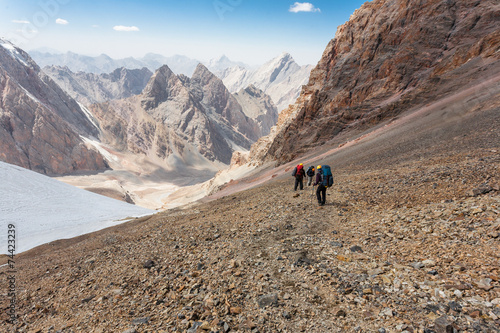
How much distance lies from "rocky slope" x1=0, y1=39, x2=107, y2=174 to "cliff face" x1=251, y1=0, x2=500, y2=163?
94685 mm

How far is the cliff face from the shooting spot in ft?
109

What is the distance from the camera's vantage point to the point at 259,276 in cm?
536

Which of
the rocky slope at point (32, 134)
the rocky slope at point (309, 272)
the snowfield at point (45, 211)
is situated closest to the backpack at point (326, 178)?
the rocky slope at point (309, 272)

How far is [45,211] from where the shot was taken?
56.2 feet

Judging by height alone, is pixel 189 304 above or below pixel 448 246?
above

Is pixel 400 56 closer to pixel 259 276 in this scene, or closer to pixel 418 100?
pixel 418 100

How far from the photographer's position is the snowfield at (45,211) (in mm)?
14703

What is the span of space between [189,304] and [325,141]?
38.3 meters

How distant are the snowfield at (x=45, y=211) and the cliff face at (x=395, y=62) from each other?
94.9 ft

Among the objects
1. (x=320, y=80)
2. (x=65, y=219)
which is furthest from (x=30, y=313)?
(x=320, y=80)

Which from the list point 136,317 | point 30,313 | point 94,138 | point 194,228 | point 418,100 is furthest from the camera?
point 94,138

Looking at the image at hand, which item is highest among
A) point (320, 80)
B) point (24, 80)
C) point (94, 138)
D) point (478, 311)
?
point (24, 80)

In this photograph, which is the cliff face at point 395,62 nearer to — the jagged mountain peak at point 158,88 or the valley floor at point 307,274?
the valley floor at point 307,274

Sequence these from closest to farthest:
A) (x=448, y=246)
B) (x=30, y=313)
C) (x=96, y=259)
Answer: (x=448, y=246) → (x=30, y=313) → (x=96, y=259)
